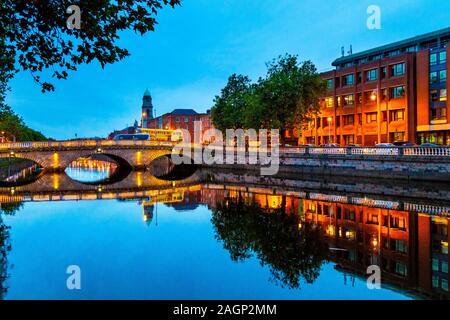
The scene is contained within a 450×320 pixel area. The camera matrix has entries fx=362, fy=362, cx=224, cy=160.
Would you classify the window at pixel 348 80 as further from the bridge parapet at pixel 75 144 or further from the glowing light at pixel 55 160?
the glowing light at pixel 55 160

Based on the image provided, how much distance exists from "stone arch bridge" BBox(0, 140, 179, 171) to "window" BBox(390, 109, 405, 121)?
35499 mm

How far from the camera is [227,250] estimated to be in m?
12.4

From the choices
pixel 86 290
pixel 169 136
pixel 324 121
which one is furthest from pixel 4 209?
pixel 169 136

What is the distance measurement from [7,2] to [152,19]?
2.97m

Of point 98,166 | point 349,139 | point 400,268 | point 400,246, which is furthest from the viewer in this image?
point 98,166

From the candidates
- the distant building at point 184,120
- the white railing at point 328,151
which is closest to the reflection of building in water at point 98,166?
the white railing at point 328,151

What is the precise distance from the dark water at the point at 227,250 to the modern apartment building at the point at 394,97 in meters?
39.6

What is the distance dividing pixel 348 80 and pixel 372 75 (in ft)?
→ 16.6

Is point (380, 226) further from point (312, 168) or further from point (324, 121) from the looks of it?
point (324, 121)

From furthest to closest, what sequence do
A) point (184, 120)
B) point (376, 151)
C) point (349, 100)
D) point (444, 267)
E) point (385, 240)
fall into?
1. point (184, 120)
2. point (349, 100)
3. point (376, 151)
4. point (385, 240)
5. point (444, 267)

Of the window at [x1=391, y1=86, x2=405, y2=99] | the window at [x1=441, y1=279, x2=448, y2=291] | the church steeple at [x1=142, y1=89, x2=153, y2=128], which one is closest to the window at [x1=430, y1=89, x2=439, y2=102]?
the window at [x1=391, y1=86, x2=405, y2=99]

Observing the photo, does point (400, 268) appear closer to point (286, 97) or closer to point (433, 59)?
point (286, 97)

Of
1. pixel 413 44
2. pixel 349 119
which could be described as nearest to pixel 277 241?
pixel 349 119

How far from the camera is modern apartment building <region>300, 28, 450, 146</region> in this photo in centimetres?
5456
